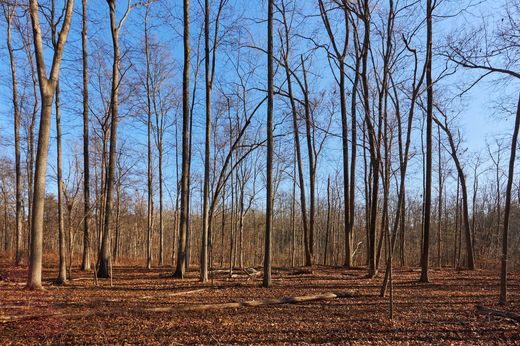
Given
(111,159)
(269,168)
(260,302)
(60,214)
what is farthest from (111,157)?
(260,302)

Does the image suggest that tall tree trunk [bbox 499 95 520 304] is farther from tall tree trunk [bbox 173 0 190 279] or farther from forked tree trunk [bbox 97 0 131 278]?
forked tree trunk [bbox 97 0 131 278]

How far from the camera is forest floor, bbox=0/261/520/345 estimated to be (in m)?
4.86

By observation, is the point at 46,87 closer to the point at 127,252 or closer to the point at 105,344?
the point at 105,344

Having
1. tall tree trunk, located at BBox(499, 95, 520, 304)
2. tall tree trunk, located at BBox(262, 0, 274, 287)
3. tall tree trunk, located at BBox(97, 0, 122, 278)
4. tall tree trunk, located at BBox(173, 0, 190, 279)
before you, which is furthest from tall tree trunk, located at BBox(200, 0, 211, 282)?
tall tree trunk, located at BBox(499, 95, 520, 304)

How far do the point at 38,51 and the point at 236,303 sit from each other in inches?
323

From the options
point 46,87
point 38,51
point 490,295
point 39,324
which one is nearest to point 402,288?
point 490,295

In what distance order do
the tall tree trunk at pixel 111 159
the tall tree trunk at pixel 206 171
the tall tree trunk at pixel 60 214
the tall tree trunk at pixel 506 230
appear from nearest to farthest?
the tall tree trunk at pixel 506 230 → the tall tree trunk at pixel 60 214 → the tall tree trunk at pixel 206 171 → the tall tree trunk at pixel 111 159

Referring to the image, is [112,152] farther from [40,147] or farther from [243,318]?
[243,318]

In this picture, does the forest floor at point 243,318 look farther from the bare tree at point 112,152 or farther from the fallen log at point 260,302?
the bare tree at point 112,152

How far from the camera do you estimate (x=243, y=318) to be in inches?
234

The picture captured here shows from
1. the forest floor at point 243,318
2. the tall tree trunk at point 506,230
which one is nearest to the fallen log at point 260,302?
the forest floor at point 243,318

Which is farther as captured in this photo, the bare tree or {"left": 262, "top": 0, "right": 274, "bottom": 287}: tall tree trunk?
the bare tree

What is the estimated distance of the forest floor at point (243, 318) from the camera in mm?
4859

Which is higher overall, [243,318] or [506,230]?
[506,230]
